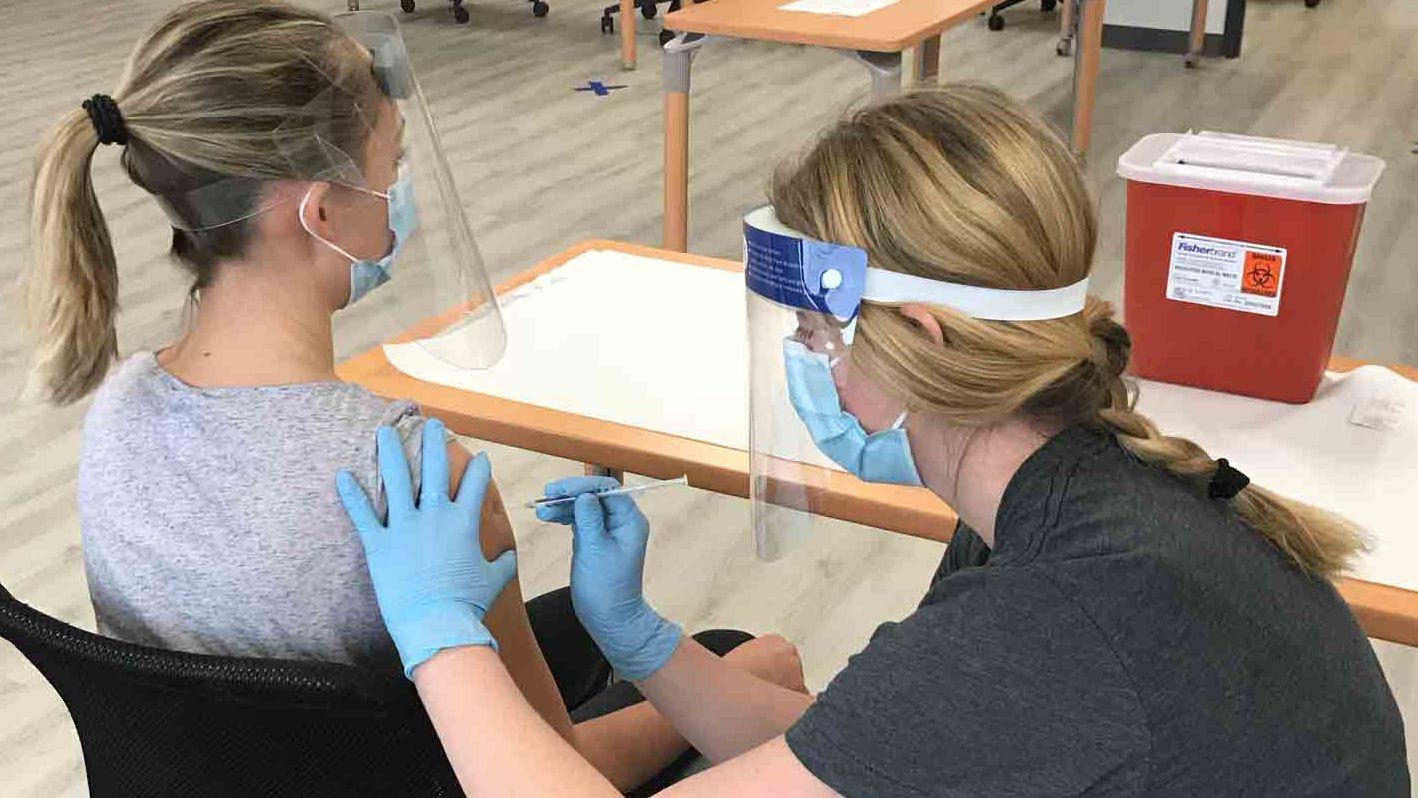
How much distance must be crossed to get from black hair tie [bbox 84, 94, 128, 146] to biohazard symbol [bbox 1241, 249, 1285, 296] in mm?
1062

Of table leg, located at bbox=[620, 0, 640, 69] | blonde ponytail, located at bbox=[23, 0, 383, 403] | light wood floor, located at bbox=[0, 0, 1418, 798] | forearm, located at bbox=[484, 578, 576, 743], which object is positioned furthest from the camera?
table leg, located at bbox=[620, 0, 640, 69]

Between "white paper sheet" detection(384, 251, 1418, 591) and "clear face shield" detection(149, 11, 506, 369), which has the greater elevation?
"clear face shield" detection(149, 11, 506, 369)

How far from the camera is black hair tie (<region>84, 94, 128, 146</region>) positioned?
1.01m

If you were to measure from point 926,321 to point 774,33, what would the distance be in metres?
2.09

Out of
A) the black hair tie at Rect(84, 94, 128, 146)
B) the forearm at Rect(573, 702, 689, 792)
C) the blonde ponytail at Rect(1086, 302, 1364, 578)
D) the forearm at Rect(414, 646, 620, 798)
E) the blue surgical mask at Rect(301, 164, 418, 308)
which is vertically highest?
the black hair tie at Rect(84, 94, 128, 146)

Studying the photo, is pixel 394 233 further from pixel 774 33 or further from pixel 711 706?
pixel 774 33

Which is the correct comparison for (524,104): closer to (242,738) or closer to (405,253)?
(405,253)

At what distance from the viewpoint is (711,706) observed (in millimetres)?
1218

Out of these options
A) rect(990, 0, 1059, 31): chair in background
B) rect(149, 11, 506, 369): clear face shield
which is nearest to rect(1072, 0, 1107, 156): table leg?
rect(990, 0, 1059, 31): chair in background

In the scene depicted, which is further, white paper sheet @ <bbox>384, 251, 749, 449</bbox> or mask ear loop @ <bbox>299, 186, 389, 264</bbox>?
white paper sheet @ <bbox>384, 251, 749, 449</bbox>

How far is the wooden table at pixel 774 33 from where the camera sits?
113 inches

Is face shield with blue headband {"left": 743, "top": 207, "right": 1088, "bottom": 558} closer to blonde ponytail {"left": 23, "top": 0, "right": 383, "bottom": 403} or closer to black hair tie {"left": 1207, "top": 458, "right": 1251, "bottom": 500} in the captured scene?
black hair tie {"left": 1207, "top": 458, "right": 1251, "bottom": 500}

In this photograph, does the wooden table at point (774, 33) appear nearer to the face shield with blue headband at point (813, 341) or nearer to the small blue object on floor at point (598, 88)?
the face shield with blue headband at point (813, 341)

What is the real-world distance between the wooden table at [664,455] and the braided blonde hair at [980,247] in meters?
0.21
